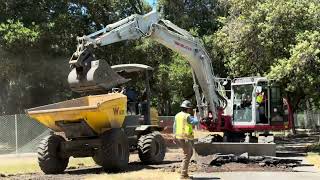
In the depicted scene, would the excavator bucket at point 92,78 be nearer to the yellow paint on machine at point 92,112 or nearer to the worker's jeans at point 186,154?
the yellow paint on machine at point 92,112

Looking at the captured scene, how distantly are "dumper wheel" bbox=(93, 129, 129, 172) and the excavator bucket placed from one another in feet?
5.23

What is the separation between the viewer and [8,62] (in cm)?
2955

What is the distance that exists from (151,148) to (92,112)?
129 inches

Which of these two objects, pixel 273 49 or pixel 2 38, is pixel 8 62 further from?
pixel 273 49

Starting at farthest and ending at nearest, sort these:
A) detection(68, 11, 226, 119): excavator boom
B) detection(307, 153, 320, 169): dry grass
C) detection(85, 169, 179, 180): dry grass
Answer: detection(307, 153, 320, 169): dry grass → detection(68, 11, 226, 119): excavator boom → detection(85, 169, 179, 180): dry grass

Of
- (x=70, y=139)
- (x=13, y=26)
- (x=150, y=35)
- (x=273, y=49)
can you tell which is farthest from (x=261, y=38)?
(x=13, y=26)

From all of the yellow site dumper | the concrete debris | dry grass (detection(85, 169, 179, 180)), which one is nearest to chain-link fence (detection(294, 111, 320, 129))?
the concrete debris

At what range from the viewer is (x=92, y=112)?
14.9 meters

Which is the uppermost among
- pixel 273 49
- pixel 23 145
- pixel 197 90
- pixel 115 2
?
pixel 115 2

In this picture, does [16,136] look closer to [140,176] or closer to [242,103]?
[242,103]

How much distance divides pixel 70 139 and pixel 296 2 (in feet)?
39.4

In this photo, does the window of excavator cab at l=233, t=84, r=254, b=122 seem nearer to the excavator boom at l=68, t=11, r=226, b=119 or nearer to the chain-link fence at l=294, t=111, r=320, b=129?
the excavator boom at l=68, t=11, r=226, b=119

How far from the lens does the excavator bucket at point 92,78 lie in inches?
634

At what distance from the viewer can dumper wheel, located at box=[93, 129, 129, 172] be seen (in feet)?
49.6
